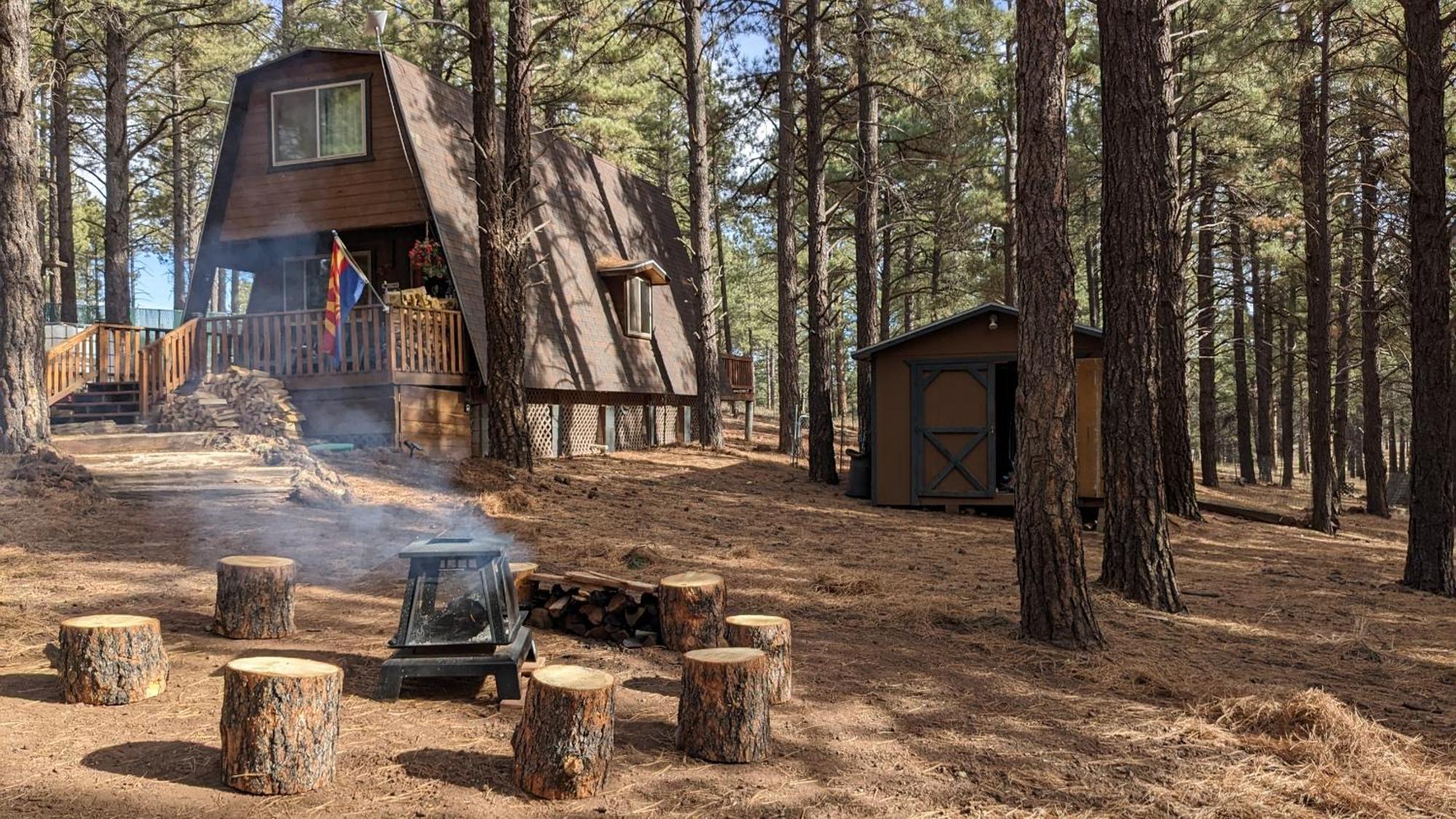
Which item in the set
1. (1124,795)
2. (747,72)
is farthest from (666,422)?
(1124,795)

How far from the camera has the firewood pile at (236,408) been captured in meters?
12.3

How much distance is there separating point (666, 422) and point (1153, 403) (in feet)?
47.9

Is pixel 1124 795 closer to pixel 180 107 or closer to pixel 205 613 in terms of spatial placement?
pixel 205 613

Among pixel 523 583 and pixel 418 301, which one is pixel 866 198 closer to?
pixel 418 301

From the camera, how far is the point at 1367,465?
18516 mm

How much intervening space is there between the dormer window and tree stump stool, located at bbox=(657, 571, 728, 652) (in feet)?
45.8

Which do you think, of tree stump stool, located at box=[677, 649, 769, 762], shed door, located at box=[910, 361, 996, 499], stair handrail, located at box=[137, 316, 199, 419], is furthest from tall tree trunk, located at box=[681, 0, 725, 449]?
tree stump stool, located at box=[677, 649, 769, 762]

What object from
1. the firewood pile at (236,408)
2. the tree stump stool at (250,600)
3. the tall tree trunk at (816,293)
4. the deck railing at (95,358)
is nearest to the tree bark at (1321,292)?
the tall tree trunk at (816,293)

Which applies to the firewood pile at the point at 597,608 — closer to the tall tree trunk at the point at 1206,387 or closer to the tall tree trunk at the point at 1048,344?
the tall tree trunk at the point at 1048,344

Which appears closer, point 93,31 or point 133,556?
point 133,556

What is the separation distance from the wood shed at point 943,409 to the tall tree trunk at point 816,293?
124 centimetres

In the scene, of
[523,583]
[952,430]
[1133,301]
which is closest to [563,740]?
[523,583]

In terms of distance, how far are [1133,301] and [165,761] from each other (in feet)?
25.3

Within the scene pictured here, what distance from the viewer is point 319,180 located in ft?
52.1
